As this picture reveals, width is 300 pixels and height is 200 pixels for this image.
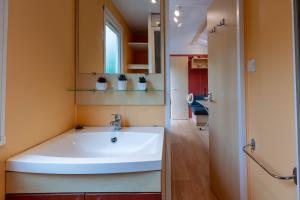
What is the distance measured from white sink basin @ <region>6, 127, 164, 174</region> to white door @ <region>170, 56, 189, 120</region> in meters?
6.12

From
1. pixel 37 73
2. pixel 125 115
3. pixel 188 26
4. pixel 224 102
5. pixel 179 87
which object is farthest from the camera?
pixel 179 87

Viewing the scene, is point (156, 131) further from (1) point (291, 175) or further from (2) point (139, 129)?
(1) point (291, 175)

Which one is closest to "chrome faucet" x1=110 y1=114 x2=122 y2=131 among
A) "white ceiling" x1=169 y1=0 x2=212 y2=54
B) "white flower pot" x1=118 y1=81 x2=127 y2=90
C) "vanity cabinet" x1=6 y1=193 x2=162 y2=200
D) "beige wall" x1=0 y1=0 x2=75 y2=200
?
"white flower pot" x1=118 y1=81 x2=127 y2=90

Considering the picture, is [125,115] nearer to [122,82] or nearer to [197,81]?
[122,82]

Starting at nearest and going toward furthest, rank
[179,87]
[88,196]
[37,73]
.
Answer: [88,196]
[37,73]
[179,87]

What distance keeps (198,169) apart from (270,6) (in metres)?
2.38

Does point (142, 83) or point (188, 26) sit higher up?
point (188, 26)

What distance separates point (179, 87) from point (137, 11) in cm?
603

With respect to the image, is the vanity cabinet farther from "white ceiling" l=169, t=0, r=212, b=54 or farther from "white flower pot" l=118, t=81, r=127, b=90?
"white ceiling" l=169, t=0, r=212, b=54

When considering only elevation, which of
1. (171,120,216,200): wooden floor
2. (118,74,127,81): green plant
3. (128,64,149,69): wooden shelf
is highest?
(128,64,149,69): wooden shelf

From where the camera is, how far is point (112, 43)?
1794 mm

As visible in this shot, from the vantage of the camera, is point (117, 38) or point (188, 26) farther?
point (188, 26)

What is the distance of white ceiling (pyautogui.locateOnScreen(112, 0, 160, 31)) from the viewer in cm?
174

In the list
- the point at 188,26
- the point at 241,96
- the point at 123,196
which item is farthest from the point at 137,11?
the point at 188,26
